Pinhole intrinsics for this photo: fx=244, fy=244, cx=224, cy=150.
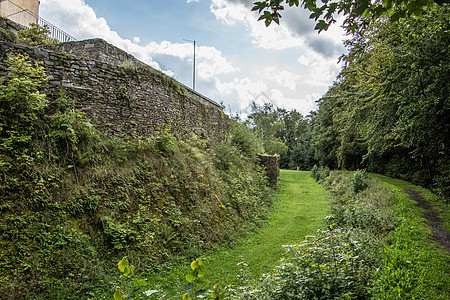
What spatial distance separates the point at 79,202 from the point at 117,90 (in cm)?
373

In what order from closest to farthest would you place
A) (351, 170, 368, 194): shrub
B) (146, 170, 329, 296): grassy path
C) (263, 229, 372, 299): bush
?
(263, 229, 372, 299): bush < (146, 170, 329, 296): grassy path < (351, 170, 368, 194): shrub

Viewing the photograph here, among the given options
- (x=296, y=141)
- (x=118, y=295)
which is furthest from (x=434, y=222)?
(x=296, y=141)

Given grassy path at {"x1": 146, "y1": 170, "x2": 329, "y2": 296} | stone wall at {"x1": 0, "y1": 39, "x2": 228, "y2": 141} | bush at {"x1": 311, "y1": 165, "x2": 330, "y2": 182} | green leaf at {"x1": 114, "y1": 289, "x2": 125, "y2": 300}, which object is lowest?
grassy path at {"x1": 146, "y1": 170, "x2": 329, "y2": 296}

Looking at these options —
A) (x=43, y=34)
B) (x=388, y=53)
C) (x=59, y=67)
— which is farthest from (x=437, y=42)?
(x=43, y=34)

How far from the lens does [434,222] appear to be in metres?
6.54

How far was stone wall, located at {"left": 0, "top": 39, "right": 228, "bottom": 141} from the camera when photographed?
605 cm

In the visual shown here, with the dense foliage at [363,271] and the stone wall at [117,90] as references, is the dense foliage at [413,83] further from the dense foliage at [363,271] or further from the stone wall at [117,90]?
the stone wall at [117,90]

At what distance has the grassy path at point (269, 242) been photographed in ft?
17.5

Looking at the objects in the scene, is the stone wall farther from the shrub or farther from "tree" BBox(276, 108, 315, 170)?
"tree" BBox(276, 108, 315, 170)

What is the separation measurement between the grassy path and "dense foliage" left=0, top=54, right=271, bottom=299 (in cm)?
47

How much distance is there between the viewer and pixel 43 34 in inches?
298

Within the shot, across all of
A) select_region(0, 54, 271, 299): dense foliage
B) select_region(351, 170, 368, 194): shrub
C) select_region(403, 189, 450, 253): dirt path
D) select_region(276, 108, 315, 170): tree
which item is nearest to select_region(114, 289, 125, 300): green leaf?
select_region(0, 54, 271, 299): dense foliage

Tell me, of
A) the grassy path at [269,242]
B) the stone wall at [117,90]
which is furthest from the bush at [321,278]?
the stone wall at [117,90]

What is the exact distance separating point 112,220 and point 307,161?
103 ft
